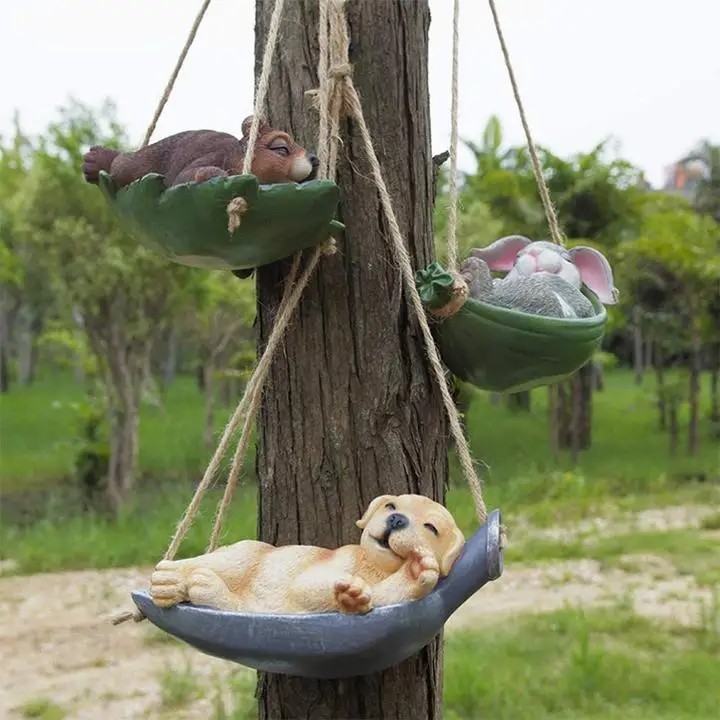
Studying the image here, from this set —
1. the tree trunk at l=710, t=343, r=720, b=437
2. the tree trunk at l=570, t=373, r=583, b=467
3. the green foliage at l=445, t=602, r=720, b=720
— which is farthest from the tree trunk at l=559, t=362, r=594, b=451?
the green foliage at l=445, t=602, r=720, b=720

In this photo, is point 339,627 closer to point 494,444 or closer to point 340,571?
point 340,571

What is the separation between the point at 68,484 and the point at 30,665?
16.4 ft

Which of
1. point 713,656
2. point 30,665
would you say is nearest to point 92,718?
point 30,665

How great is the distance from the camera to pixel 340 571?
3.92 ft

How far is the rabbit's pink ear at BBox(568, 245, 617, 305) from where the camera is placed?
159 centimetres

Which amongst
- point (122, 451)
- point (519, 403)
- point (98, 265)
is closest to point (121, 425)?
point (122, 451)

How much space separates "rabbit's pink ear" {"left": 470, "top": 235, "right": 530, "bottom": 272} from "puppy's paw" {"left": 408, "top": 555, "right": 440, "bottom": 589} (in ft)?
2.08

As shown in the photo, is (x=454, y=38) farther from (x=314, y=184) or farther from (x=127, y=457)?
(x=127, y=457)

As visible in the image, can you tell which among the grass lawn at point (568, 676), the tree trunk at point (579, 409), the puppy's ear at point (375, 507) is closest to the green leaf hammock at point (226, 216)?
the puppy's ear at point (375, 507)

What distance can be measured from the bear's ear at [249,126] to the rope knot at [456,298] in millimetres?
339

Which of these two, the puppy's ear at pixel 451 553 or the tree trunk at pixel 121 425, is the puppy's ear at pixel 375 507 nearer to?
the puppy's ear at pixel 451 553

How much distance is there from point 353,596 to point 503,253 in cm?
73

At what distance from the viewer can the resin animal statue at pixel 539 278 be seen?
1.42 m

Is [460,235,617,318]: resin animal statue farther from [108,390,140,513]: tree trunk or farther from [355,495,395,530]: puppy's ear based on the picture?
[108,390,140,513]: tree trunk
